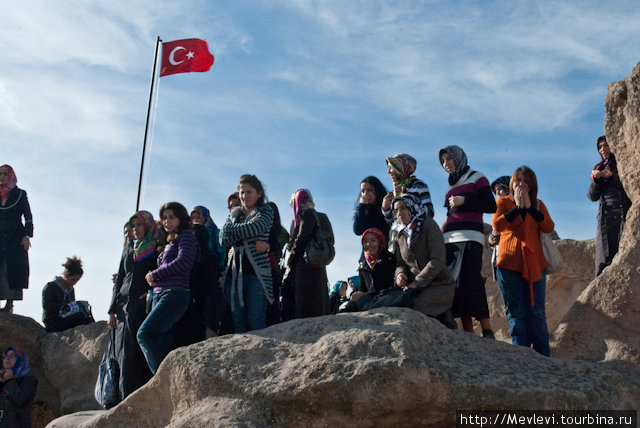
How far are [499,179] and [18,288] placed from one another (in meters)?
6.37

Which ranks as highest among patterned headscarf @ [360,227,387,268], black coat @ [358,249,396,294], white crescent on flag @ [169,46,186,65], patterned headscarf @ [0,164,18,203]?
white crescent on flag @ [169,46,186,65]

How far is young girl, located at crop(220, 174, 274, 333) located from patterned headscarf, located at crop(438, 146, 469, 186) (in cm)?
172

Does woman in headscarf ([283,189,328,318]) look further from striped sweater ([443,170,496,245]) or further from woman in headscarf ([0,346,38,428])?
woman in headscarf ([0,346,38,428])

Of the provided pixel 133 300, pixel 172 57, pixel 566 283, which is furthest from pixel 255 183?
pixel 172 57

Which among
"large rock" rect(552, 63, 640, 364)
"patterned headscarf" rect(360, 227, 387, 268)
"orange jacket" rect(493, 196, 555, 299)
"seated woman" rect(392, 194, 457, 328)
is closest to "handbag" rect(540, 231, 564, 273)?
"orange jacket" rect(493, 196, 555, 299)

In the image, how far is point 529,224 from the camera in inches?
236

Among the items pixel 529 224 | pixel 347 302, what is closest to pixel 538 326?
pixel 529 224

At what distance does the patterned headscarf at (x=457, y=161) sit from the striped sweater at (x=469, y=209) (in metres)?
0.06

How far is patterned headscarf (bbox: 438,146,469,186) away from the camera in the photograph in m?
6.69

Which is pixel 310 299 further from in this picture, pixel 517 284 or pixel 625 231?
pixel 625 231

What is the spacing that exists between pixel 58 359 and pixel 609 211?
279 inches

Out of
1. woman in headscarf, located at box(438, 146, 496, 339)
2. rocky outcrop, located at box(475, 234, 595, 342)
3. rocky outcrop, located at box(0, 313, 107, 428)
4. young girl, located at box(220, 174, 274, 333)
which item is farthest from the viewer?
rocky outcrop, located at box(475, 234, 595, 342)

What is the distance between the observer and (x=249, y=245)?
657 centimetres

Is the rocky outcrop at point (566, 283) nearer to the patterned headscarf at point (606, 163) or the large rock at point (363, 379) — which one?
the patterned headscarf at point (606, 163)
